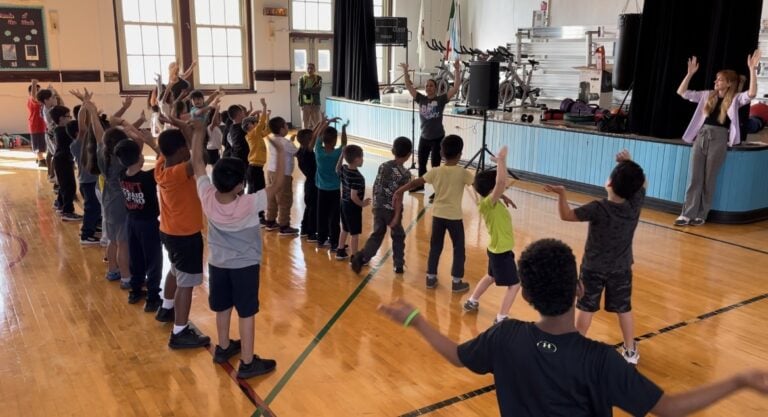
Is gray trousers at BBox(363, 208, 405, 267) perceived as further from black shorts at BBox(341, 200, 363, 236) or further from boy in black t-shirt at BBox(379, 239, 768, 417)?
boy in black t-shirt at BBox(379, 239, 768, 417)

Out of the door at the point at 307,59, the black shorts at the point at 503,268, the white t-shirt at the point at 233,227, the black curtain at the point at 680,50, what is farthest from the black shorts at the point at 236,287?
the door at the point at 307,59

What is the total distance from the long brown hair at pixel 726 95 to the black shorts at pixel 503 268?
11.8 ft

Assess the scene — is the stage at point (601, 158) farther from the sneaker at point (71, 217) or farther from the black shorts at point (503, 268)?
the sneaker at point (71, 217)

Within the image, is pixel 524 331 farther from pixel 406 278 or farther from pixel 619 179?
pixel 406 278

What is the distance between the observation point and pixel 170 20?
520 inches

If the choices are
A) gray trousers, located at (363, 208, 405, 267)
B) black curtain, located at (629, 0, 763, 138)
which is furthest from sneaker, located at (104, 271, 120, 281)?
black curtain, located at (629, 0, 763, 138)

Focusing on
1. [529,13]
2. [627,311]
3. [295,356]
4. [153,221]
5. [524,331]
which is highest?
[529,13]

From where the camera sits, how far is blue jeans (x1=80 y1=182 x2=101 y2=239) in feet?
18.7

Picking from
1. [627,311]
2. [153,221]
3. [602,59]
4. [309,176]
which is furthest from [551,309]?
[602,59]

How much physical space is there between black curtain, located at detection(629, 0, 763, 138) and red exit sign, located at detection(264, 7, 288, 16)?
28.9 feet

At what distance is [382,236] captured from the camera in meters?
5.04

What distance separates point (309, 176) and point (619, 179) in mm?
3187

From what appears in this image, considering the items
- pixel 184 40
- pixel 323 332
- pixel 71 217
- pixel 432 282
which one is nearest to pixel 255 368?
pixel 323 332

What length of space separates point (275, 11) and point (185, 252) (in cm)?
1137
